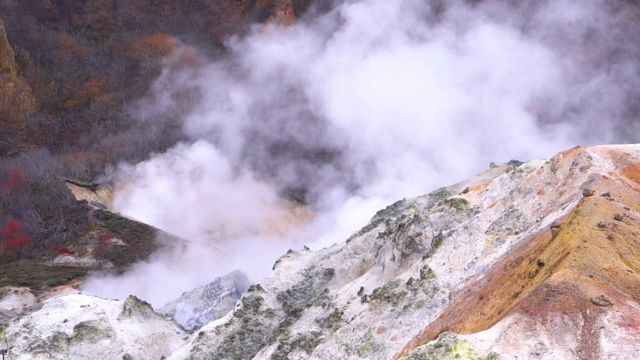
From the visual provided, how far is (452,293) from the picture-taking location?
33.0 ft

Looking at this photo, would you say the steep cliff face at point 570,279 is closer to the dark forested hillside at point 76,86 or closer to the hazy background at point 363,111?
the hazy background at point 363,111

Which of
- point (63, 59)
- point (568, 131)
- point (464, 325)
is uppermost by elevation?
point (63, 59)

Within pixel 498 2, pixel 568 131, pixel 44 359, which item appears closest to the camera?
pixel 44 359

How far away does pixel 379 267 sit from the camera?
12.8m

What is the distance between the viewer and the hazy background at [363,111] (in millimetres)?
40406

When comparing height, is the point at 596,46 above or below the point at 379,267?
above

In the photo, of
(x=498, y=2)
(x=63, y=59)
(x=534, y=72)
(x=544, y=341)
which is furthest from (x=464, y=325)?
(x=63, y=59)

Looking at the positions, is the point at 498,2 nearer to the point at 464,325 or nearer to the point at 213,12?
the point at 213,12

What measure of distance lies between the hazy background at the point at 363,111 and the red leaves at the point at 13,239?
4729 millimetres

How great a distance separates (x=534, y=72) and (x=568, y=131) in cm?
523

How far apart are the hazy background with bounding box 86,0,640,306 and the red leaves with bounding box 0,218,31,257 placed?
4.73 m

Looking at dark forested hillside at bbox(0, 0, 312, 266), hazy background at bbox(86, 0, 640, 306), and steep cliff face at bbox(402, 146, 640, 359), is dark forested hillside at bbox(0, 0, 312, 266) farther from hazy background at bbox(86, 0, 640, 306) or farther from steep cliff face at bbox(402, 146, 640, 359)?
steep cliff face at bbox(402, 146, 640, 359)

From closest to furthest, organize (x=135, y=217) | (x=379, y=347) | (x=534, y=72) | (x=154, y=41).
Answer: (x=379, y=347) < (x=135, y=217) < (x=534, y=72) < (x=154, y=41)

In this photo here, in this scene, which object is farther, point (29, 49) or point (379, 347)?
point (29, 49)
